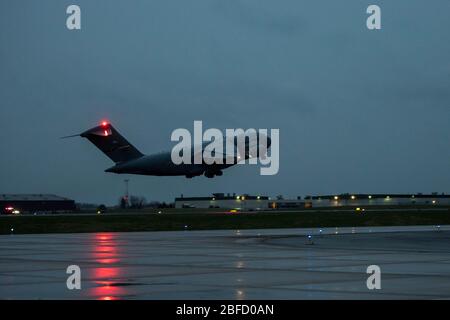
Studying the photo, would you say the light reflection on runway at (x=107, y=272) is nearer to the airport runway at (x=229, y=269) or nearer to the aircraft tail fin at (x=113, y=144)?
the airport runway at (x=229, y=269)

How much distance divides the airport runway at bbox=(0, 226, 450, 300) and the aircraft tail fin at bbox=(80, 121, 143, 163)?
234 feet

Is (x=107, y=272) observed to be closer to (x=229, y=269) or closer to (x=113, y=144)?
(x=229, y=269)

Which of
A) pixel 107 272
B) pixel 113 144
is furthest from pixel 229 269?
pixel 113 144

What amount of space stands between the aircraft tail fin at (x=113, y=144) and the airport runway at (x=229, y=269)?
234 feet

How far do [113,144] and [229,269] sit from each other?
91910 mm

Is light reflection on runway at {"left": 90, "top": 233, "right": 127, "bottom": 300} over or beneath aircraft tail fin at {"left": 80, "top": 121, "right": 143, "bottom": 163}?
beneath

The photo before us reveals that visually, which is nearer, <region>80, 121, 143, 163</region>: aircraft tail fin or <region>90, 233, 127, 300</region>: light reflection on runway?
<region>90, 233, 127, 300</region>: light reflection on runway

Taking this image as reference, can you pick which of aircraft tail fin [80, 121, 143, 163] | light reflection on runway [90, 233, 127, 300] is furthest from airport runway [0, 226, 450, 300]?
aircraft tail fin [80, 121, 143, 163]

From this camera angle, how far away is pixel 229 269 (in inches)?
1206

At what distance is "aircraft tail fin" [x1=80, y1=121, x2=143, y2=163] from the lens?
121m

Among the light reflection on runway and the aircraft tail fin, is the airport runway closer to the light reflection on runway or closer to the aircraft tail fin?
the light reflection on runway

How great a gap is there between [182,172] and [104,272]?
88036 mm

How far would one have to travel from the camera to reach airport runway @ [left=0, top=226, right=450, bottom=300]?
75.9 feet
